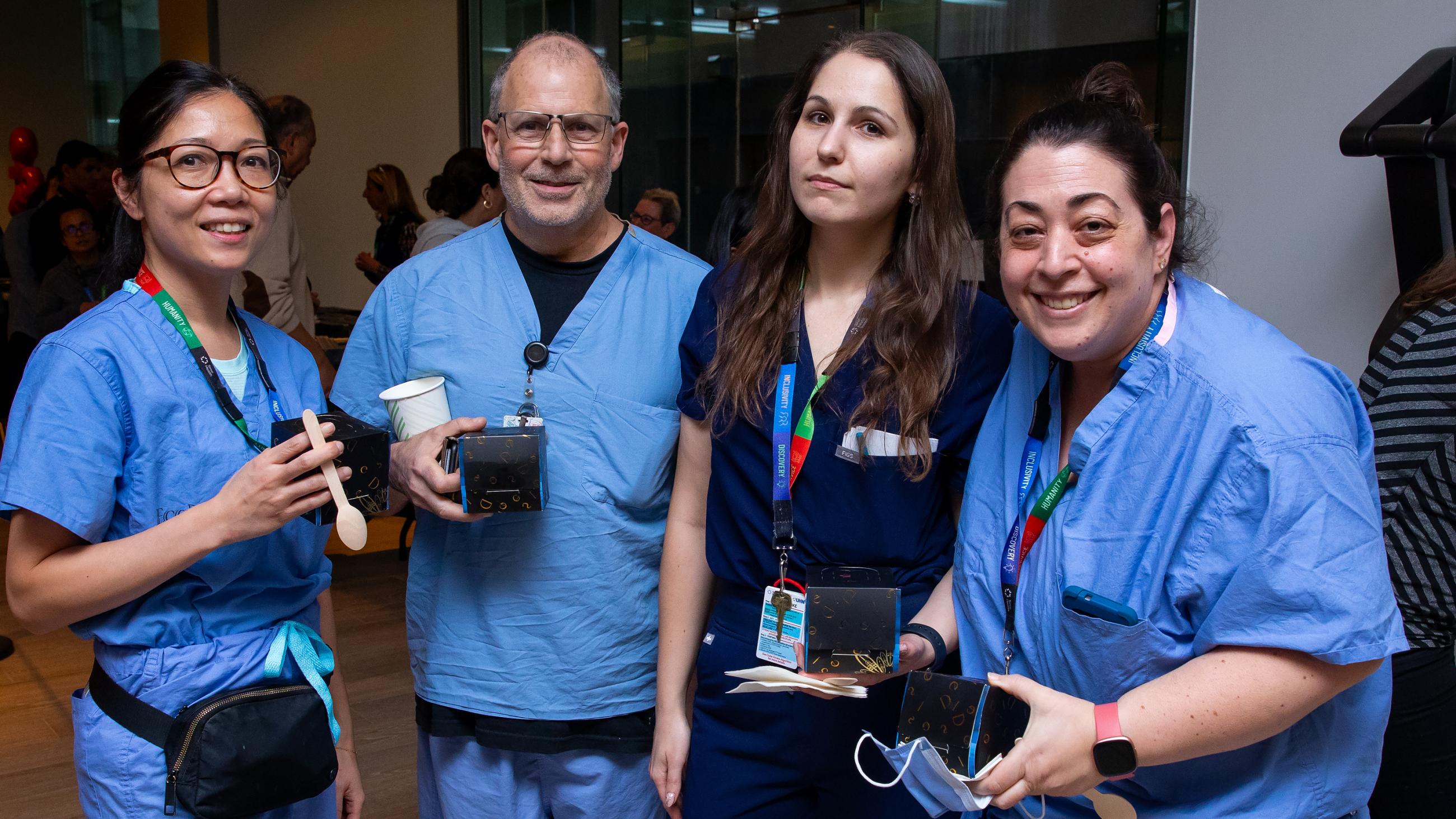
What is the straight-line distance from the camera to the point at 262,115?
1.47 meters

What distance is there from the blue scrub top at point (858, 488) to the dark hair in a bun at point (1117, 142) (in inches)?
7.7

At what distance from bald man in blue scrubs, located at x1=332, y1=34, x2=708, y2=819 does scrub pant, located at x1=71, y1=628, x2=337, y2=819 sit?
36 cm

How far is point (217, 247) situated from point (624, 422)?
1.96 feet

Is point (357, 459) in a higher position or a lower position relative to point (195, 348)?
lower

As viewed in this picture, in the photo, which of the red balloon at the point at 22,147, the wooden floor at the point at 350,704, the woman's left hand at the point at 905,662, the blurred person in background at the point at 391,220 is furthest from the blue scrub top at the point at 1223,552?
the red balloon at the point at 22,147

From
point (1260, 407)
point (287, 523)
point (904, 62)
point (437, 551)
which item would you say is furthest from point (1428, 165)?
point (287, 523)

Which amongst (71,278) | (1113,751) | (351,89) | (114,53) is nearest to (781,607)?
(1113,751)

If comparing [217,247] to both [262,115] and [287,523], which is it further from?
[287,523]

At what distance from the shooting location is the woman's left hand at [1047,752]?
1.06m

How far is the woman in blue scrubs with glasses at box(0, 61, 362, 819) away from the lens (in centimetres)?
125

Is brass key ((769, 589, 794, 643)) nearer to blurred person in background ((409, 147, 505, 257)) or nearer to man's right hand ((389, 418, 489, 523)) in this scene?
man's right hand ((389, 418, 489, 523))

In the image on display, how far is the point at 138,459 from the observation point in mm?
1295

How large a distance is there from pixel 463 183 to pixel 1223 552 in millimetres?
3356

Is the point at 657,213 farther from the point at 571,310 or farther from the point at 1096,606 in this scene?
the point at 1096,606
